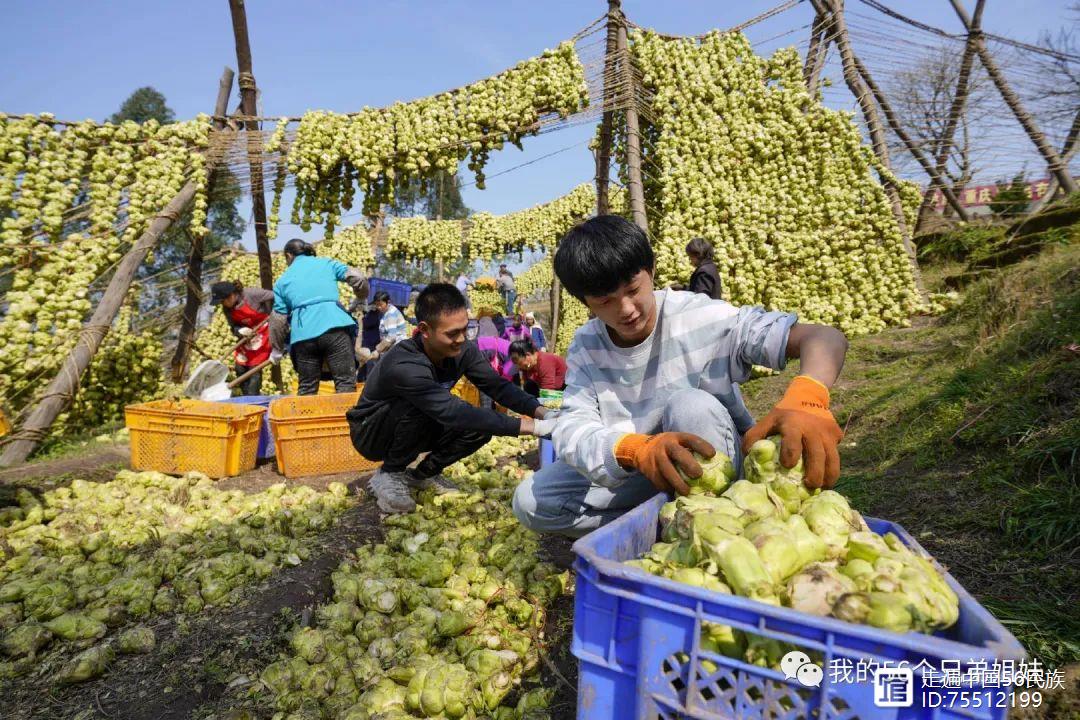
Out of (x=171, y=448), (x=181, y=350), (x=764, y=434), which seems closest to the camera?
(x=764, y=434)

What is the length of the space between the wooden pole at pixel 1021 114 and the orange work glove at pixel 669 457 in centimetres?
851

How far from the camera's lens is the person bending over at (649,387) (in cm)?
172

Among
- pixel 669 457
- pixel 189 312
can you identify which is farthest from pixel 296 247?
pixel 669 457

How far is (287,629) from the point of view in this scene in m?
2.47

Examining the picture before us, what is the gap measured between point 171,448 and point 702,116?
6.72 m

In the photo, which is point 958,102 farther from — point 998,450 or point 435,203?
point 435,203

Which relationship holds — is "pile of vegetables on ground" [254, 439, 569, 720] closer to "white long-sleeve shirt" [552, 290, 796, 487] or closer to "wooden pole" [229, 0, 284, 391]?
"white long-sleeve shirt" [552, 290, 796, 487]

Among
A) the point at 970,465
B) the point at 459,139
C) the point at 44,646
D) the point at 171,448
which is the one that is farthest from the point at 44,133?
the point at 970,465

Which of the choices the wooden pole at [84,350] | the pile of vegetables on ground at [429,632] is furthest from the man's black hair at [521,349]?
the wooden pole at [84,350]

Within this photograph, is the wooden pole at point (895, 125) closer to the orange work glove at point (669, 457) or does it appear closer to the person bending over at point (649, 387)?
the person bending over at point (649, 387)

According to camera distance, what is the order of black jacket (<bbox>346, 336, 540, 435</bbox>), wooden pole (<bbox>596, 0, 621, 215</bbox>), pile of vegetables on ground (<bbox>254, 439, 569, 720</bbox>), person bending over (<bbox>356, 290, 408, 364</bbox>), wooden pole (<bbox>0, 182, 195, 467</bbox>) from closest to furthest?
1. pile of vegetables on ground (<bbox>254, 439, 569, 720</bbox>)
2. black jacket (<bbox>346, 336, 540, 435</bbox>)
3. wooden pole (<bbox>0, 182, 195, 467</bbox>)
4. wooden pole (<bbox>596, 0, 621, 215</bbox>)
5. person bending over (<bbox>356, 290, 408, 364</bbox>)

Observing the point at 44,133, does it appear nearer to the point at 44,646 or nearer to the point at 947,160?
the point at 44,646

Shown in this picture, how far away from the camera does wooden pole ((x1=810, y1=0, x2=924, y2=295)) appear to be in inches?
280


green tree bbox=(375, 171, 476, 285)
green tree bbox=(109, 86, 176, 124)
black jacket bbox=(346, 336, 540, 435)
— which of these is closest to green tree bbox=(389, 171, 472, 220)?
green tree bbox=(375, 171, 476, 285)
